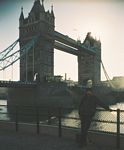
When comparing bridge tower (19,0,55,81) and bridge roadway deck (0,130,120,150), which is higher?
bridge tower (19,0,55,81)

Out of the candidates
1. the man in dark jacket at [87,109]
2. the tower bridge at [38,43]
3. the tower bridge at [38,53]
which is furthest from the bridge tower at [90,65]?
the man in dark jacket at [87,109]

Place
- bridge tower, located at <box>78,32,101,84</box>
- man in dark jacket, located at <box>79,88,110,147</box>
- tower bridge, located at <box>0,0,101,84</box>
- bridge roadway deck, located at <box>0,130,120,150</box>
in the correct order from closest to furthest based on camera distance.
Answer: bridge roadway deck, located at <box>0,130,120,150</box> → man in dark jacket, located at <box>79,88,110,147</box> → tower bridge, located at <box>0,0,101,84</box> → bridge tower, located at <box>78,32,101,84</box>

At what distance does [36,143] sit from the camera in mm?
7246

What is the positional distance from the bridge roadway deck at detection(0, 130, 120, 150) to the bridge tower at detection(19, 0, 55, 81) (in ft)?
209

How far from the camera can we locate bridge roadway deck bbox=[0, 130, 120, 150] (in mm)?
6827

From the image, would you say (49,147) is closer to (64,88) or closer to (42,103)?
(42,103)

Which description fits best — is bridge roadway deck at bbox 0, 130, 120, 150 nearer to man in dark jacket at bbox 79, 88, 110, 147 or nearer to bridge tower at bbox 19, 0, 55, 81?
man in dark jacket at bbox 79, 88, 110, 147

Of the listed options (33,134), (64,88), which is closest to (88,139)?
(33,134)

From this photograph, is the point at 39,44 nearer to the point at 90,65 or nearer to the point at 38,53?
the point at 38,53

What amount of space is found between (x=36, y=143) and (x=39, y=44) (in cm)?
6815

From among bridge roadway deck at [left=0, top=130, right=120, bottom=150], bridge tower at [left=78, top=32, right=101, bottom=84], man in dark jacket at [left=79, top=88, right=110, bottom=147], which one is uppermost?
bridge tower at [left=78, top=32, right=101, bottom=84]

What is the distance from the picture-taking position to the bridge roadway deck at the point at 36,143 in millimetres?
6827

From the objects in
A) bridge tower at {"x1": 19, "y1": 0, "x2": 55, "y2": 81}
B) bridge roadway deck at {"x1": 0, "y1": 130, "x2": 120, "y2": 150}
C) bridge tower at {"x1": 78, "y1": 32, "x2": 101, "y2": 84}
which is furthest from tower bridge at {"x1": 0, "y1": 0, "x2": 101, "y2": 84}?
bridge roadway deck at {"x1": 0, "y1": 130, "x2": 120, "y2": 150}

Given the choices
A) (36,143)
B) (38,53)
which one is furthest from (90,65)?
(36,143)
